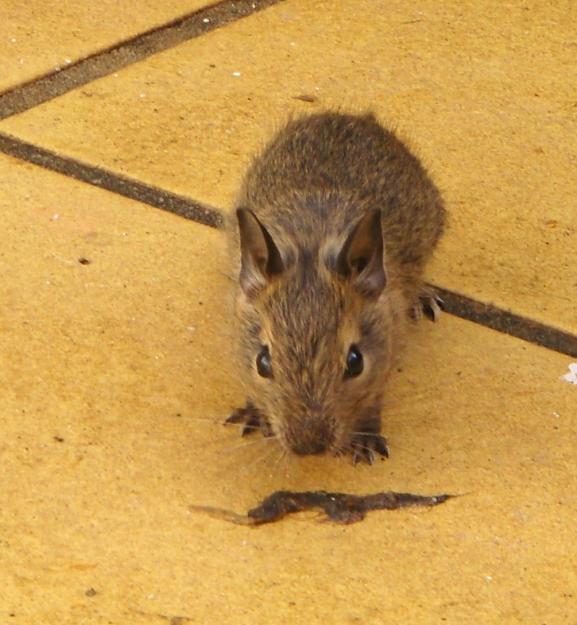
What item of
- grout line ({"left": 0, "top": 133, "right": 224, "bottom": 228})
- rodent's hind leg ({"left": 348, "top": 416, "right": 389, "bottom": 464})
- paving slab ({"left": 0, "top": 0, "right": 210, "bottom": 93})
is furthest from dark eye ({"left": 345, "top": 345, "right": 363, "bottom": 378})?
paving slab ({"left": 0, "top": 0, "right": 210, "bottom": 93})

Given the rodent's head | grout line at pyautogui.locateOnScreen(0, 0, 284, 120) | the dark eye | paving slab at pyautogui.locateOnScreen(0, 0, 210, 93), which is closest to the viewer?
the rodent's head

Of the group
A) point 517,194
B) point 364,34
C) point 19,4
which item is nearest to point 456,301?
point 517,194

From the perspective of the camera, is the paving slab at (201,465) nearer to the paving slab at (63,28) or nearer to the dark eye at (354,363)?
the dark eye at (354,363)

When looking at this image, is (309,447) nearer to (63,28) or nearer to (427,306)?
(427,306)

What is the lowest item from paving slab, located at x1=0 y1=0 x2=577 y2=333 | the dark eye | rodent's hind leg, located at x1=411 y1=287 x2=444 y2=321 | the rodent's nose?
rodent's hind leg, located at x1=411 y1=287 x2=444 y2=321

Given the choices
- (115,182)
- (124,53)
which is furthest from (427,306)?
(124,53)

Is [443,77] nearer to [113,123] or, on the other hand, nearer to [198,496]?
[113,123]

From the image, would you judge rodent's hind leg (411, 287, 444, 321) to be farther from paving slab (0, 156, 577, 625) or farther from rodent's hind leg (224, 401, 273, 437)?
rodent's hind leg (224, 401, 273, 437)
